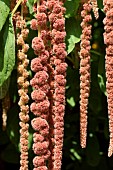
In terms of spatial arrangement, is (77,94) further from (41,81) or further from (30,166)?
(41,81)

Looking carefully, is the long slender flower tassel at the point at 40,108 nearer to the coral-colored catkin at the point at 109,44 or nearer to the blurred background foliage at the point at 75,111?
the coral-colored catkin at the point at 109,44

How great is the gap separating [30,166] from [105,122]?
0.35 metres

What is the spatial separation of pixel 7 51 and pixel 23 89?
12 centimetres

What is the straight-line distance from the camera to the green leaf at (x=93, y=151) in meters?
2.04

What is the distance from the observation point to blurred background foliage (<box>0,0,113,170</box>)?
53.0 inches

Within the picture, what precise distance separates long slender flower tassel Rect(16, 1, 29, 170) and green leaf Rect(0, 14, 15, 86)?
0.02 metres

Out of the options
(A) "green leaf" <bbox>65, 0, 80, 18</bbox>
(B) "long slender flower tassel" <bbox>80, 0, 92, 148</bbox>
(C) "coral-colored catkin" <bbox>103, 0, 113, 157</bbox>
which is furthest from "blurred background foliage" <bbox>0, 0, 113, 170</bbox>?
(C) "coral-colored catkin" <bbox>103, 0, 113, 157</bbox>

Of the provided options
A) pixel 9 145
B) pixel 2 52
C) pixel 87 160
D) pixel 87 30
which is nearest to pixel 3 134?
pixel 9 145

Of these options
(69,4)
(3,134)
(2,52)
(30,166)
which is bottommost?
(30,166)

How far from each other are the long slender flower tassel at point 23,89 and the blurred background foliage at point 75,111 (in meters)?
0.06

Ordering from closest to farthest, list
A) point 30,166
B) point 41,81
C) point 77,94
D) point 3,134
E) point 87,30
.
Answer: point 41,81 → point 87,30 → point 77,94 → point 30,166 → point 3,134

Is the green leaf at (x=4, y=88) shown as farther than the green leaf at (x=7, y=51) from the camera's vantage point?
Yes

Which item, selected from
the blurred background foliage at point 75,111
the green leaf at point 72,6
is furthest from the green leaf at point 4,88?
Result: the green leaf at point 72,6

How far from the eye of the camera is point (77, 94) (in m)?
1.71
